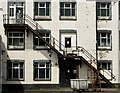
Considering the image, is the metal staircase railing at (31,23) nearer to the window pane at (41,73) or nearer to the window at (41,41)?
the window at (41,41)

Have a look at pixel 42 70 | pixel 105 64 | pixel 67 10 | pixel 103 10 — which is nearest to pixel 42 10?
pixel 67 10

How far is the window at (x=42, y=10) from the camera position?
27875 millimetres

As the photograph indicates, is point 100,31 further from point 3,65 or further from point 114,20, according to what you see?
point 3,65

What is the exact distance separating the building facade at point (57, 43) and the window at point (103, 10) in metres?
0.14

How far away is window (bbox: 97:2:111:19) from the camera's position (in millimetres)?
28448

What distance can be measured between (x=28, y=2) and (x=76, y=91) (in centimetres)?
872

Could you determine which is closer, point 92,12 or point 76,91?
point 76,91

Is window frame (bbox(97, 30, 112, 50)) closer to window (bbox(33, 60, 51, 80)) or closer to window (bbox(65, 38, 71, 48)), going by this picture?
window (bbox(65, 38, 71, 48))

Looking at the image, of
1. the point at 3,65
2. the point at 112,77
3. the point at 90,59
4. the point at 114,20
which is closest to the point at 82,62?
the point at 90,59

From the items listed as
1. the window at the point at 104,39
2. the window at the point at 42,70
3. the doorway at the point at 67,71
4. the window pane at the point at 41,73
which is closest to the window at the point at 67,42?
the doorway at the point at 67,71

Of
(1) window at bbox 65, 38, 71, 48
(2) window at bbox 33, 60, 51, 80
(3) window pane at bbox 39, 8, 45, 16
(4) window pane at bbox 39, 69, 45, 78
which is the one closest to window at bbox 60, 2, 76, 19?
(3) window pane at bbox 39, 8, 45, 16

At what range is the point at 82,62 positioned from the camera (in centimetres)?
2780

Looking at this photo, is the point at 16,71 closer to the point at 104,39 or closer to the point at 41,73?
the point at 41,73

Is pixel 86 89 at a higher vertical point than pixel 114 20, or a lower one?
lower
